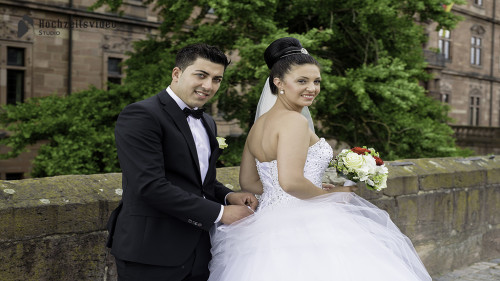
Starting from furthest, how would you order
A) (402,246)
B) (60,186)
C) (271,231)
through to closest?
(60,186)
(402,246)
(271,231)

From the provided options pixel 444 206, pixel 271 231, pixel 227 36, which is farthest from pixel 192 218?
pixel 227 36

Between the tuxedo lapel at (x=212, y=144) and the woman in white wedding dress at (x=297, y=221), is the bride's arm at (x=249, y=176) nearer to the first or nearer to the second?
the woman in white wedding dress at (x=297, y=221)

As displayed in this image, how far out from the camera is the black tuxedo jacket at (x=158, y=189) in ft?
6.89

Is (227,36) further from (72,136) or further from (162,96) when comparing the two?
(162,96)

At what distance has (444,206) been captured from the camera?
511 centimetres

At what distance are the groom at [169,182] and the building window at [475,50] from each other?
3735 centimetres

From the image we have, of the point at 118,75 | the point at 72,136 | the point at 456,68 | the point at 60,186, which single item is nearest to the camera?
the point at 60,186

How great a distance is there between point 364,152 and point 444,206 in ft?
8.85

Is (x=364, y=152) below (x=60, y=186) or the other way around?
the other way around

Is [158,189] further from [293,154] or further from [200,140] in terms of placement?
[293,154]

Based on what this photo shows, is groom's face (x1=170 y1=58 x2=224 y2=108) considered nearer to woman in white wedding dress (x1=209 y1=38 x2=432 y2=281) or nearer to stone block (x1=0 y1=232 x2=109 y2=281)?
woman in white wedding dress (x1=209 y1=38 x2=432 y2=281)

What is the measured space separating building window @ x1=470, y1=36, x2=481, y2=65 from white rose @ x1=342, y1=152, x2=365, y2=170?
1446 inches

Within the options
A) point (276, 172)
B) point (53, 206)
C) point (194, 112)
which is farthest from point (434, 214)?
point (53, 206)

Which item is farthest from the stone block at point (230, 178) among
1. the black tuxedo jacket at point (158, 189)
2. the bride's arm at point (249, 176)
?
the black tuxedo jacket at point (158, 189)
